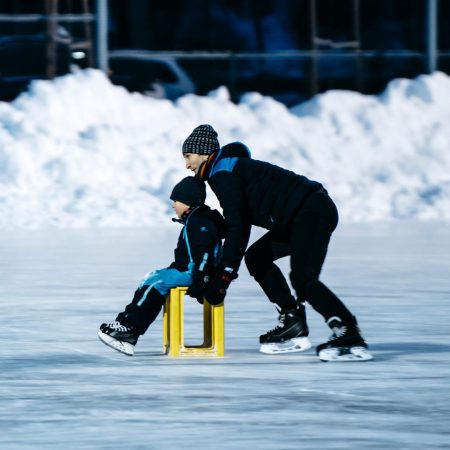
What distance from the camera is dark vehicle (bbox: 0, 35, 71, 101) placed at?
944 inches

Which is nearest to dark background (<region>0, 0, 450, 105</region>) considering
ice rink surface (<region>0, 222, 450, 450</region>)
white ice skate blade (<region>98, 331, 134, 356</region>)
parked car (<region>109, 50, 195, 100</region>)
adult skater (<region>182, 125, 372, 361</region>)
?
parked car (<region>109, 50, 195, 100</region>)

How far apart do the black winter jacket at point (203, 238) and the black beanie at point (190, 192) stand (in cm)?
5

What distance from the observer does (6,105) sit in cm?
2286

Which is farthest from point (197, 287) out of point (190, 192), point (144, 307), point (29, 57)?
point (29, 57)

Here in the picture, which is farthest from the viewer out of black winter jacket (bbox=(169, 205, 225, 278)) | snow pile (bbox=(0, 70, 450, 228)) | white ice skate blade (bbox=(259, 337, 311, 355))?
snow pile (bbox=(0, 70, 450, 228))

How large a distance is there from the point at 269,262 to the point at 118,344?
959 mm

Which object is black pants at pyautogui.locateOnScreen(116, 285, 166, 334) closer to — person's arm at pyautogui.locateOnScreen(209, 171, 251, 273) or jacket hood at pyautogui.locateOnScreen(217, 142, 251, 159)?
person's arm at pyautogui.locateOnScreen(209, 171, 251, 273)

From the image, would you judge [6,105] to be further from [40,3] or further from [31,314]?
[31,314]

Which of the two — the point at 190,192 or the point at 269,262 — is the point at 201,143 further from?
the point at 269,262

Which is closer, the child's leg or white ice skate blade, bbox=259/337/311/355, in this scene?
the child's leg

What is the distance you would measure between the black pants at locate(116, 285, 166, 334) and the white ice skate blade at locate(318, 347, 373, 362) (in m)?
0.94

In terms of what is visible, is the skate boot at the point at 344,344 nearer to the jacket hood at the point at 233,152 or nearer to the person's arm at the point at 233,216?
the person's arm at the point at 233,216

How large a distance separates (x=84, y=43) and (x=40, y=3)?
78 centimetres

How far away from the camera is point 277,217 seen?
9961mm
